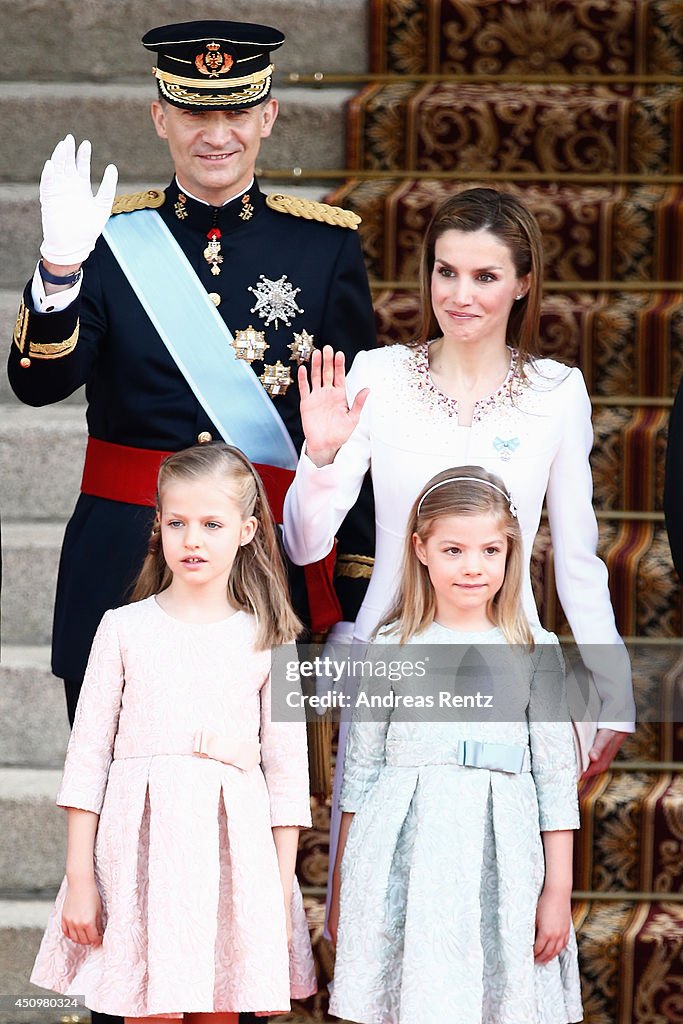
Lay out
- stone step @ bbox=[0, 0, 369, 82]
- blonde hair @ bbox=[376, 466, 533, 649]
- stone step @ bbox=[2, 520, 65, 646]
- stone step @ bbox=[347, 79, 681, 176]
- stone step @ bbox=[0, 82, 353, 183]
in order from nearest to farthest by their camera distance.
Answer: blonde hair @ bbox=[376, 466, 533, 649] → stone step @ bbox=[2, 520, 65, 646] → stone step @ bbox=[347, 79, 681, 176] → stone step @ bbox=[0, 82, 353, 183] → stone step @ bbox=[0, 0, 369, 82]

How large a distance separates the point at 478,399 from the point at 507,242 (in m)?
0.23

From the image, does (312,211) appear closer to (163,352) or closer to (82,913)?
(163,352)

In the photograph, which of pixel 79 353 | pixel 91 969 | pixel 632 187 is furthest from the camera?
pixel 632 187

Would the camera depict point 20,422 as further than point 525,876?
Yes

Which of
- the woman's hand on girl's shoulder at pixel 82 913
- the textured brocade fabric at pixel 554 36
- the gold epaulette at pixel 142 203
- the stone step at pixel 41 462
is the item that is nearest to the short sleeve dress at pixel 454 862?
the woman's hand on girl's shoulder at pixel 82 913

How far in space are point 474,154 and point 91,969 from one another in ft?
7.66

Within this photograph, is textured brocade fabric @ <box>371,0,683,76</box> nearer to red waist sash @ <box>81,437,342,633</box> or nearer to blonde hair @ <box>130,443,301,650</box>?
red waist sash @ <box>81,437,342,633</box>

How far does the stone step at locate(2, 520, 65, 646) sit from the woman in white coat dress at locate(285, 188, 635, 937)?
1.12m

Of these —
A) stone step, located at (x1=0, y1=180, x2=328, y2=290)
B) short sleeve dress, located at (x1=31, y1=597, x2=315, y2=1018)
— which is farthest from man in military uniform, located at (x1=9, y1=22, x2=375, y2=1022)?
stone step, located at (x1=0, y1=180, x2=328, y2=290)

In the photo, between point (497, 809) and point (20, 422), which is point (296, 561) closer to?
point (497, 809)

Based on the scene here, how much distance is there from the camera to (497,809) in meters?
2.44

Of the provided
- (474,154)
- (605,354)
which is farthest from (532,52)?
(605,354)

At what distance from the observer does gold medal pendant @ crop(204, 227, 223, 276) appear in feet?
8.91

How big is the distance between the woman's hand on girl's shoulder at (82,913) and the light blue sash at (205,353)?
68 cm
